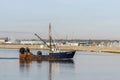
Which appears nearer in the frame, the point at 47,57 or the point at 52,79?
the point at 52,79

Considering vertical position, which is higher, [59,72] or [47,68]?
[59,72]

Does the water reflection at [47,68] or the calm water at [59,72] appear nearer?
the calm water at [59,72]

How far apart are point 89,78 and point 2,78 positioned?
9500mm

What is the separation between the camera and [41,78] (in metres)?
52.4

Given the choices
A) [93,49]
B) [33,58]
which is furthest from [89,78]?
[93,49]

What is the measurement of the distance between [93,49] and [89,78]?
145720 millimetres

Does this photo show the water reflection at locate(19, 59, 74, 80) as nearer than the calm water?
No

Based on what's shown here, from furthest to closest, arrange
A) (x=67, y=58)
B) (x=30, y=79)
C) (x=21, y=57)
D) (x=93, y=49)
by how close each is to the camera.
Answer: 1. (x=93, y=49)
2. (x=67, y=58)
3. (x=21, y=57)
4. (x=30, y=79)

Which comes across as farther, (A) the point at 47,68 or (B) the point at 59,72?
(A) the point at 47,68

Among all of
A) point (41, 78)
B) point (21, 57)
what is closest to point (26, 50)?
point (21, 57)

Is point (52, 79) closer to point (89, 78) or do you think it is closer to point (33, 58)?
point (89, 78)

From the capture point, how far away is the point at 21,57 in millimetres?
89062

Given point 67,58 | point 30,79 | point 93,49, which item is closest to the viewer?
point 30,79

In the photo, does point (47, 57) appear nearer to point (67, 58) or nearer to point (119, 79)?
point (67, 58)
